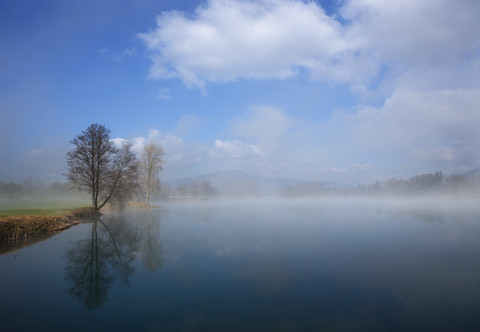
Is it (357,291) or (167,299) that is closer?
(167,299)

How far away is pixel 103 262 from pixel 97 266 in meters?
0.72

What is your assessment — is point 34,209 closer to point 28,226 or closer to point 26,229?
point 28,226

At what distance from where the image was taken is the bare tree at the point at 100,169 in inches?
1508

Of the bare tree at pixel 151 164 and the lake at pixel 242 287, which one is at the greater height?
the bare tree at pixel 151 164

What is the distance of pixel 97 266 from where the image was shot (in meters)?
13.7

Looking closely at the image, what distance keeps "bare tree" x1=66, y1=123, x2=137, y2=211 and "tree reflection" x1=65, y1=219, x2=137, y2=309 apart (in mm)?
21469

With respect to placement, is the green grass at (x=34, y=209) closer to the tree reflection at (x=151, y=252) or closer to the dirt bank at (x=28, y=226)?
the dirt bank at (x=28, y=226)

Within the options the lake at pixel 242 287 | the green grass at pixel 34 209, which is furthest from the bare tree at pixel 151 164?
the lake at pixel 242 287

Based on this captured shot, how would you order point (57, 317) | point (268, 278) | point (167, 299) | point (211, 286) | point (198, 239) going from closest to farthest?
1. point (57, 317)
2. point (167, 299)
3. point (211, 286)
4. point (268, 278)
5. point (198, 239)

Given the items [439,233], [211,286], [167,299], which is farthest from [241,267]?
[439,233]

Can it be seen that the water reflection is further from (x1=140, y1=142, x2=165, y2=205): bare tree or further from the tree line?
(x1=140, y1=142, x2=165, y2=205): bare tree

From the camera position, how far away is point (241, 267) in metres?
13.4

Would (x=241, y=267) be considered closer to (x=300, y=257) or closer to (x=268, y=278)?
(x=268, y=278)

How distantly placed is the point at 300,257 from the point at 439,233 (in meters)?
17.6
